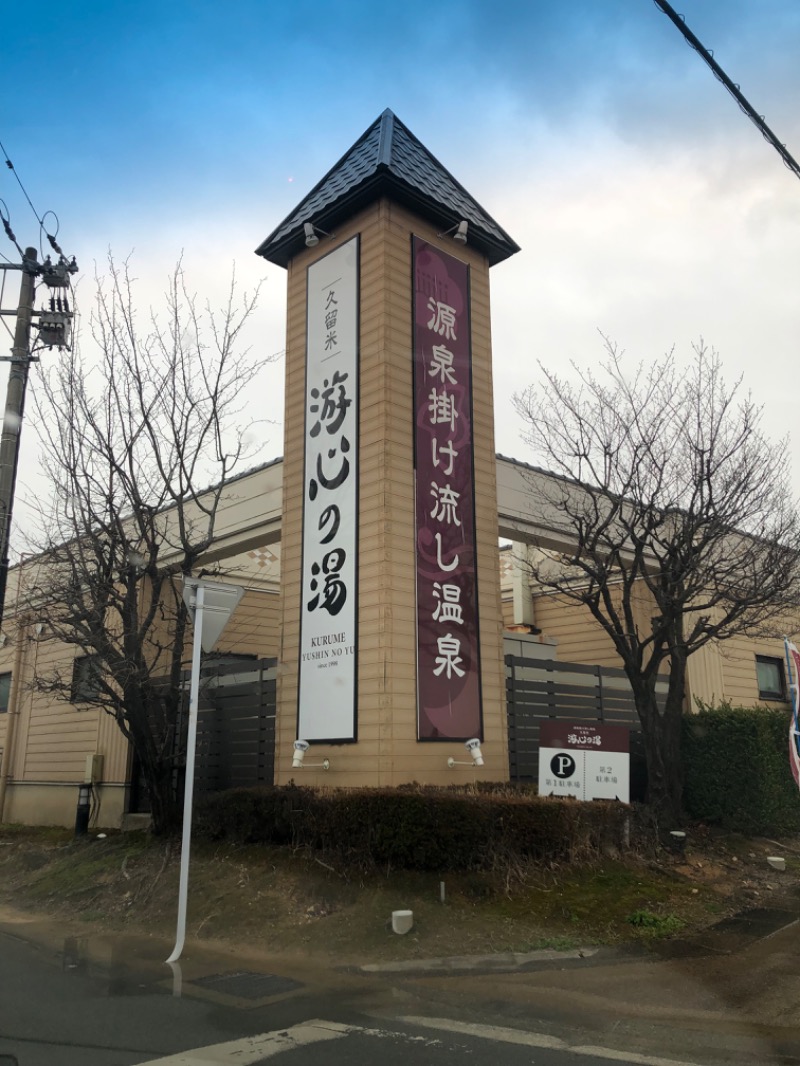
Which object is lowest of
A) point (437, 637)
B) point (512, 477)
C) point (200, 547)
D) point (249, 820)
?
point (249, 820)

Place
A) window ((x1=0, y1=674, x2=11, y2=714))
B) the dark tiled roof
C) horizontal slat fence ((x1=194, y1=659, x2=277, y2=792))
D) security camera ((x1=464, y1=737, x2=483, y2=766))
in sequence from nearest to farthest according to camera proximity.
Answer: security camera ((x1=464, y1=737, x2=483, y2=766)) → the dark tiled roof → horizontal slat fence ((x1=194, y1=659, x2=277, y2=792)) → window ((x1=0, y1=674, x2=11, y2=714))

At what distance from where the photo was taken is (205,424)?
13039 millimetres

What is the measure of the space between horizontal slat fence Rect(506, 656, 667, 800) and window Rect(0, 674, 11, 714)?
1431 centimetres

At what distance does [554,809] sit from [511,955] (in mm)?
2125

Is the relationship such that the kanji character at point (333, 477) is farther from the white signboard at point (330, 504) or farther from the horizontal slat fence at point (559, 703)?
the horizontal slat fence at point (559, 703)

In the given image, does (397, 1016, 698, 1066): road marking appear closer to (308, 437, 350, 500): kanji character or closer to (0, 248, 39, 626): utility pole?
(308, 437, 350, 500): kanji character

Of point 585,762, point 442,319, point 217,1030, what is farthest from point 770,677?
point 217,1030

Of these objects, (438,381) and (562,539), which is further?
(562,539)

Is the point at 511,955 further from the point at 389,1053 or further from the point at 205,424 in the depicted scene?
the point at 205,424

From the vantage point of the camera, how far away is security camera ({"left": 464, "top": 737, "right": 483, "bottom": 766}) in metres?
10.5

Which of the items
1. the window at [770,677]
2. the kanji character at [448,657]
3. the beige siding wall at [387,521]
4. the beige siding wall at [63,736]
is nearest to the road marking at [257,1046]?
the beige siding wall at [387,521]

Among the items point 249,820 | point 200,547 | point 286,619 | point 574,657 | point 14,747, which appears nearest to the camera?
point 249,820

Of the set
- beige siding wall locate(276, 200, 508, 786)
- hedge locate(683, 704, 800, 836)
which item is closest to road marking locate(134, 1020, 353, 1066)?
beige siding wall locate(276, 200, 508, 786)

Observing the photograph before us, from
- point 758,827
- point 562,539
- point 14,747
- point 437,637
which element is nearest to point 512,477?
point 562,539
